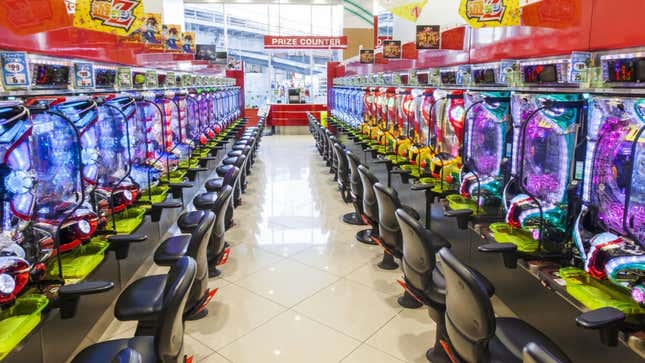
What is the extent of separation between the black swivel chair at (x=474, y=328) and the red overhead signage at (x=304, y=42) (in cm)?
1220

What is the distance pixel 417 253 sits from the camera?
2.65 m

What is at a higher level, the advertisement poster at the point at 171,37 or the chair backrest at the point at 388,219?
the advertisement poster at the point at 171,37

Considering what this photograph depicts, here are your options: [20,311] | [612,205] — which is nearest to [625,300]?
[612,205]

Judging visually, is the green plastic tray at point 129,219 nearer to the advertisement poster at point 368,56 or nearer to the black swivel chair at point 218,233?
the black swivel chair at point 218,233

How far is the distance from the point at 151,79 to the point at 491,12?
133 inches

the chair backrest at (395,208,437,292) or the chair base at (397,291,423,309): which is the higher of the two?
the chair backrest at (395,208,437,292)

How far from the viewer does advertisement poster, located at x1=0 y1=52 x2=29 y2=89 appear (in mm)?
2330

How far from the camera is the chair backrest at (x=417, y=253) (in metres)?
2.54

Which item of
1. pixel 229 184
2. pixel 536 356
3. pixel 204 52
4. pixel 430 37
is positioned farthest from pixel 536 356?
pixel 204 52

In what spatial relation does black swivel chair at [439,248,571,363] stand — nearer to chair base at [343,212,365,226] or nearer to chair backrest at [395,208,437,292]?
chair backrest at [395,208,437,292]

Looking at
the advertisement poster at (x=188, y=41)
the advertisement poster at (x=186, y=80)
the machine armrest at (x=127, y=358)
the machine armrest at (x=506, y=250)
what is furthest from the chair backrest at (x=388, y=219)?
the advertisement poster at (x=188, y=41)

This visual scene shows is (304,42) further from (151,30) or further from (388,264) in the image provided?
(388,264)

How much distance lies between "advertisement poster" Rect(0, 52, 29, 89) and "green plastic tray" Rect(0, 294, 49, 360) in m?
1.04

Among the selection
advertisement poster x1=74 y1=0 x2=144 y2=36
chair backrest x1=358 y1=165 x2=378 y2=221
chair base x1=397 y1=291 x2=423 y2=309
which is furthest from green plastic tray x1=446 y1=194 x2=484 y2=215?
advertisement poster x1=74 y1=0 x2=144 y2=36
